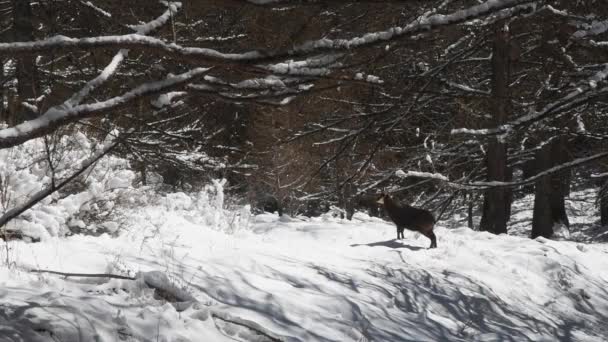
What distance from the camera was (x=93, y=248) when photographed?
5.45 m

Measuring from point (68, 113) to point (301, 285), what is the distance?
340cm

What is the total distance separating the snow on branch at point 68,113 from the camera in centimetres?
255

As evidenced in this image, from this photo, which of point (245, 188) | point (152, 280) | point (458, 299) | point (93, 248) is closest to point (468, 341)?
point (458, 299)

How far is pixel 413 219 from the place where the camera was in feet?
29.5

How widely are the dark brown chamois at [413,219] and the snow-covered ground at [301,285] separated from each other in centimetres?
28

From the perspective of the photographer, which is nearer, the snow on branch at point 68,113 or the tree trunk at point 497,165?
the snow on branch at point 68,113

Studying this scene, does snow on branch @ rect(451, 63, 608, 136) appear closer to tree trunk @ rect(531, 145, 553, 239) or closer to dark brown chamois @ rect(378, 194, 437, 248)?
dark brown chamois @ rect(378, 194, 437, 248)

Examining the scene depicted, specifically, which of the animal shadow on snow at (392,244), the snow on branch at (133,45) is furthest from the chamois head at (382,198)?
the snow on branch at (133,45)

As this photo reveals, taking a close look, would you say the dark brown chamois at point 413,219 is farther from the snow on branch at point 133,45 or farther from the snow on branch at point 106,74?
the snow on branch at point 133,45

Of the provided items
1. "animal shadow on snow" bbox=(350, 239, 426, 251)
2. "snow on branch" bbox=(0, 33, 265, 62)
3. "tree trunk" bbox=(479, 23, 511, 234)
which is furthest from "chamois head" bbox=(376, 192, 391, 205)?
"snow on branch" bbox=(0, 33, 265, 62)

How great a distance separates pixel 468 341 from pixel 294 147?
Answer: 943cm

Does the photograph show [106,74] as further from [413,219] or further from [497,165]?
[497,165]

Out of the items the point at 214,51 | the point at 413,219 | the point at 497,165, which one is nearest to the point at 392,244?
the point at 413,219

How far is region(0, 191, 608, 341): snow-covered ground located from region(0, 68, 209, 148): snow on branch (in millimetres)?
1082
